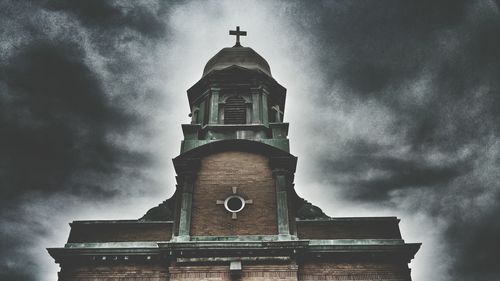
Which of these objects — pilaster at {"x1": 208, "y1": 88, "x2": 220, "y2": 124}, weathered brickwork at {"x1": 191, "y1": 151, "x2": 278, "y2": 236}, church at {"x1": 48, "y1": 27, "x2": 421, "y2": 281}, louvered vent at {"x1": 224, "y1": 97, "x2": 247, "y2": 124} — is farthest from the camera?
louvered vent at {"x1": 224, "y1": 97, "x2": 247, "y2": 124}

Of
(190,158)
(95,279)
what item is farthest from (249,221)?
(95,279)

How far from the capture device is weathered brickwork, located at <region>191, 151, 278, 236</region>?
52.6 ft

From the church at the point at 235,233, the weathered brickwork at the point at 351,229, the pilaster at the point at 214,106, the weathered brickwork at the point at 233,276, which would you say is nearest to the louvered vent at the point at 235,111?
the pilaster at the point at 214,106

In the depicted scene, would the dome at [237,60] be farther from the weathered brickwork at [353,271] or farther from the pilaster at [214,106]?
the weathered brickwork at [353,271]

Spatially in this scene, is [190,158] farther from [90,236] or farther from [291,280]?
[291,280]

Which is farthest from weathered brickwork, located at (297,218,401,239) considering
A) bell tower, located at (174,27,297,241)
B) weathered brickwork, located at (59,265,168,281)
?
weathered brickwork, located at (59,265,168,281)

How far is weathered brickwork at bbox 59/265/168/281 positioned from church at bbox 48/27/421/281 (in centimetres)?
3

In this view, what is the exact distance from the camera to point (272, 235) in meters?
15.7

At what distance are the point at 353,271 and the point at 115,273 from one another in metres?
7.41

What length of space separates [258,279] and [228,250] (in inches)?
Answer: 49.9

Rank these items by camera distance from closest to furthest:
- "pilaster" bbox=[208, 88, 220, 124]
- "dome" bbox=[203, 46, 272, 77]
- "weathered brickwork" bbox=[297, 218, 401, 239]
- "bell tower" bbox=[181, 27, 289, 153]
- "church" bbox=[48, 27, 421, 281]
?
"church" bbox=[48, 27, 421, 281]
"weathered brickwork" bbox=[297, 218, 401, 239]
"bell tower" bbox=[181, 27, 289, 153]
"pilaster" bbox=[208, 88, 220, 124]
"dome" bbox=[203, 46, 272, 77]

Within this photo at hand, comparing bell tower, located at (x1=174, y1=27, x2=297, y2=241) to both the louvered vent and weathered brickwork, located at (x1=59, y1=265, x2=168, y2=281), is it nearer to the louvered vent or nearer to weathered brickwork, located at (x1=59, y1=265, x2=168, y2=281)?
the louvered vent

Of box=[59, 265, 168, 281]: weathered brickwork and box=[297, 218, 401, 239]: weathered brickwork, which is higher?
box=[297, 218, 401, 239]: weathered brickwork

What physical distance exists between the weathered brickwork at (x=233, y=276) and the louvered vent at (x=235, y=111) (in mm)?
→ 6997
